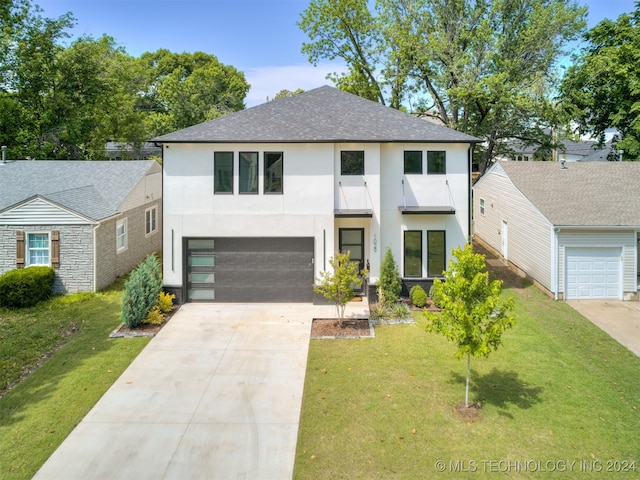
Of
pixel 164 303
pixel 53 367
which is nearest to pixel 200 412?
pixel 53 367

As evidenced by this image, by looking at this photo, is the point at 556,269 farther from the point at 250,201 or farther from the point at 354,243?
the point at 250,201

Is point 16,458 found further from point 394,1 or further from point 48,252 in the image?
point 394,1

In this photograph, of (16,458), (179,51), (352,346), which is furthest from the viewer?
(179,51)

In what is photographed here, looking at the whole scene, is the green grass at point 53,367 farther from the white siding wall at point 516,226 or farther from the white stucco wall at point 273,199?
the white siding wall at point 516,226

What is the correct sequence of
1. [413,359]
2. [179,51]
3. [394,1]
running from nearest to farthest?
[413,359]
[394,1]
[179,51]

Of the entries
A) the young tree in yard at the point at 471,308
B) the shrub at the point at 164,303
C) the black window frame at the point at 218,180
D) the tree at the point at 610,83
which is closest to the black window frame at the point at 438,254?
the black window frame at the point at 218,180

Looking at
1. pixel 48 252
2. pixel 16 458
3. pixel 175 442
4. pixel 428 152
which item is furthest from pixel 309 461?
pixel 48 252

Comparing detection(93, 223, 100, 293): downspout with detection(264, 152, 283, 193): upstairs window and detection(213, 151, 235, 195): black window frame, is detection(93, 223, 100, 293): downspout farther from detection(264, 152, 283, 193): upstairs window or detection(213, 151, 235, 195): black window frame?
detection(264, 152, 283, 193): upstairs window
